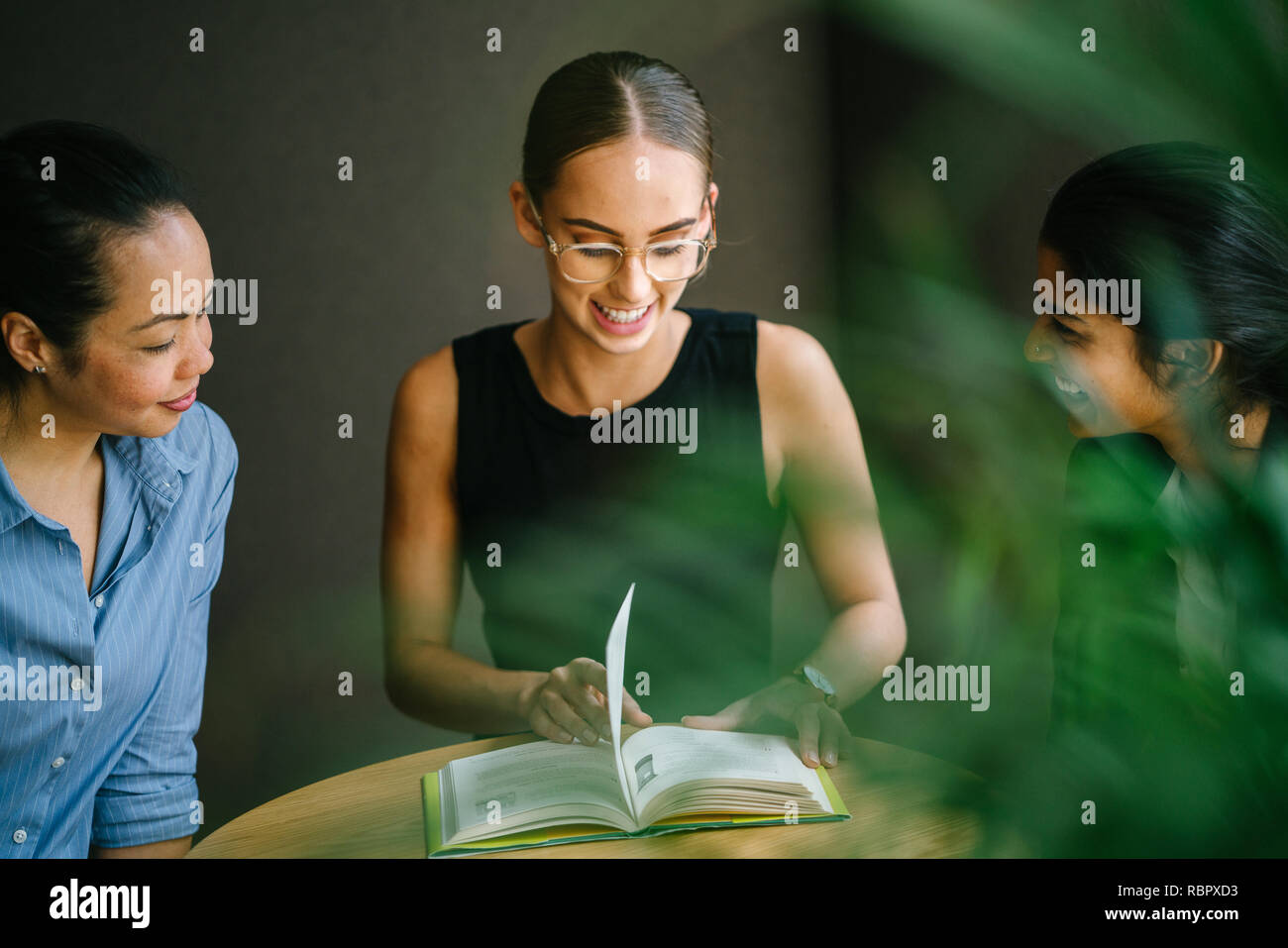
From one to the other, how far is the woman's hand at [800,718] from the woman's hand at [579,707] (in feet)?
0.29

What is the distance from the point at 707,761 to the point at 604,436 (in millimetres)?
658

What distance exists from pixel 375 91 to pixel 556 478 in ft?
2.37

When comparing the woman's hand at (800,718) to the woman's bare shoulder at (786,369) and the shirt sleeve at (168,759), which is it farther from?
the shirt sleeve at (168,759)

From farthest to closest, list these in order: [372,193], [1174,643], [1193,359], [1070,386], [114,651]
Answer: [372,193] < [114,651] < [1070,386] < [1193,359] < [1174,643]

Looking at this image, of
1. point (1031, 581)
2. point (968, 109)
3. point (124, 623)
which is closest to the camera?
point (1031, 581)

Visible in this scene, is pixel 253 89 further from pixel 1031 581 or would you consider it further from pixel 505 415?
pixel 1031 581

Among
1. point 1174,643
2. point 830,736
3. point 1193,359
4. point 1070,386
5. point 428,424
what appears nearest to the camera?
point 1174,643

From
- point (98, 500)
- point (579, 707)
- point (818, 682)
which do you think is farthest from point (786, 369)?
point (98, 500)

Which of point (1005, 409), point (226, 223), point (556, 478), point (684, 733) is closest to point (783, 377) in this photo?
point (556, 478)

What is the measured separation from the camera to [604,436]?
1.53 metres

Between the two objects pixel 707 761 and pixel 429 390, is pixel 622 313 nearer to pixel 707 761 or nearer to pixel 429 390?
pixel 429 390

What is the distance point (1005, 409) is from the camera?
362 millimetres

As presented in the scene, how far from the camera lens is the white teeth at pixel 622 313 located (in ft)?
4.67

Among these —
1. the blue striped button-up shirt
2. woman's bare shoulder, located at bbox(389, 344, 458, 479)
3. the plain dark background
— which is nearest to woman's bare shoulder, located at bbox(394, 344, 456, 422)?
woman's bare shoulder, located at bbox(389, 344, 458, 479)
